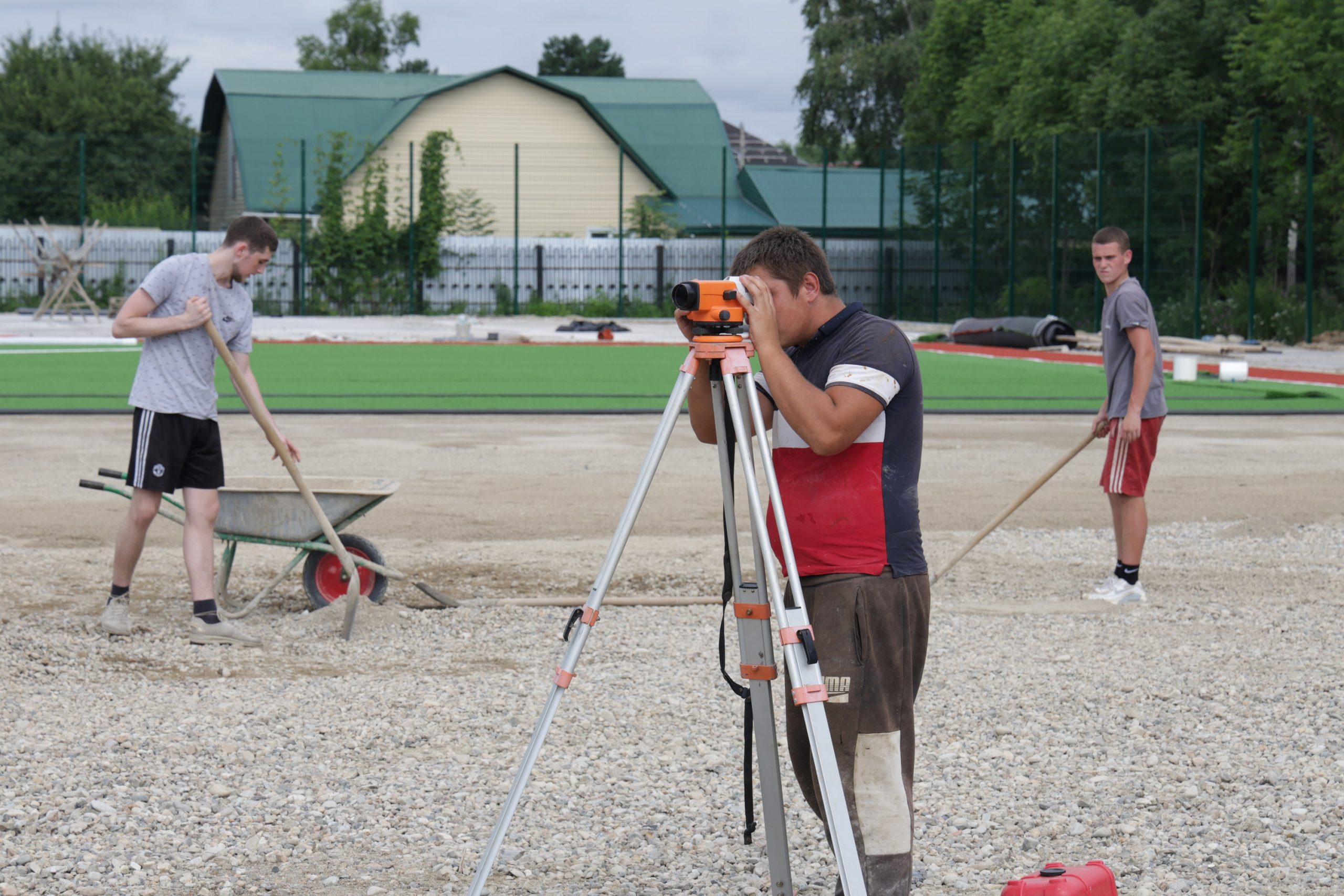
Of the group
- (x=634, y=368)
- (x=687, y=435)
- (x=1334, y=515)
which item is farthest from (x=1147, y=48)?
(x=1334, y=515)

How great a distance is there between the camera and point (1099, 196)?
30.6 m

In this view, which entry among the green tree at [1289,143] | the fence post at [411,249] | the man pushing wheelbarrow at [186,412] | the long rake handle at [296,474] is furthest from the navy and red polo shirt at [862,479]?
the fence post at [411,249]

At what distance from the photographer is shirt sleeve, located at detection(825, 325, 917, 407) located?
321 cm

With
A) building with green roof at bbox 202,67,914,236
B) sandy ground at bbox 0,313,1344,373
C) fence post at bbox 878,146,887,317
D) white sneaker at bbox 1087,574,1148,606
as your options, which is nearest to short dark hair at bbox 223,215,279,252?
white sneaker at bbox 1087,574,1148,606

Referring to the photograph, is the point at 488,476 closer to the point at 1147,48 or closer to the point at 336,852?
the point at 336,852

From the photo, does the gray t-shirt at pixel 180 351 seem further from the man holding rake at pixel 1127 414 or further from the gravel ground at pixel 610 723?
the man holding rake at pixel 1127 414

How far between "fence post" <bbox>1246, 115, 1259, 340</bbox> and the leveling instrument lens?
26.4 meters

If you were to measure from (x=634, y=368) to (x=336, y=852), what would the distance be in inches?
697

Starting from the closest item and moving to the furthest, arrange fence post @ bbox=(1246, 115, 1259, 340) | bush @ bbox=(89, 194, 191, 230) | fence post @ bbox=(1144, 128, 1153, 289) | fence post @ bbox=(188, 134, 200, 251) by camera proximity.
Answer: fence post @ bbox=(1246, 115, 1259, 340) < fence post @ bbox=(1144, 128, 1153, 289) < fence post @ bbox=(188, 134, 200, 251) < bush @ bbox=(89, 194, 191, 230)

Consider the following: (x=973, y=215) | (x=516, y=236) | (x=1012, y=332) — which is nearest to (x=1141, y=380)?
(x=1012, y=332)

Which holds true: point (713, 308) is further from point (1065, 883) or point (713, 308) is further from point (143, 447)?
point (143, 447)

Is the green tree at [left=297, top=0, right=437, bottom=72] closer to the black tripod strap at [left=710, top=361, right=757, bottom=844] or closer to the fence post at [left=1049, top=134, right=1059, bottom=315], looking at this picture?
the fence post at [left=1049, top=134, right=1059, bottom=315]

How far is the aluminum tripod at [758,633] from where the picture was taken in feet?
9.73

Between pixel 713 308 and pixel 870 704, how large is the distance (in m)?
0.92
